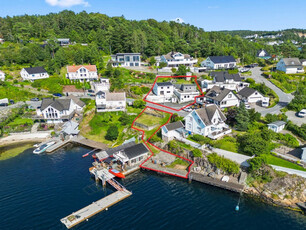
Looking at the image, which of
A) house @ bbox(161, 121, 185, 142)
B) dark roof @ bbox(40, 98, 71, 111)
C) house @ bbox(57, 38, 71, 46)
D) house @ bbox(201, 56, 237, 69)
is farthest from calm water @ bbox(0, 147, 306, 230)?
house @ bbox(57, 38, 71, 46)

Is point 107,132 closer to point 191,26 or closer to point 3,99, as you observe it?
point 3,99

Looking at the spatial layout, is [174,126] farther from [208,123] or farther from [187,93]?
[187,93]

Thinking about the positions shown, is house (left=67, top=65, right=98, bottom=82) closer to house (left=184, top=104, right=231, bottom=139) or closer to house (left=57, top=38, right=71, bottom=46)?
house (left=57, top=38, right=71, bottom=46)

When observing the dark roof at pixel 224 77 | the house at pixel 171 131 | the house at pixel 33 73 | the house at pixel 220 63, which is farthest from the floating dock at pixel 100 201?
the house at pixel 220 63

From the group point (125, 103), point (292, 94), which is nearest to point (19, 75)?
point (125, 103)

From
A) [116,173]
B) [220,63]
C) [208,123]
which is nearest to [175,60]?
[220,63]

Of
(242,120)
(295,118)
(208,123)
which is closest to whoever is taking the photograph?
(208,123)

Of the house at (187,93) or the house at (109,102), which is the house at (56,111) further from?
the house at (187,93)
